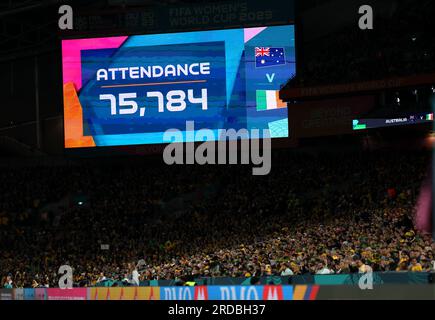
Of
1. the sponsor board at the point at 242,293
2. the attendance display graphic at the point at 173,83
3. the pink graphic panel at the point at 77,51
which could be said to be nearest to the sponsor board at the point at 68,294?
the sponsor board at the point at 242,293

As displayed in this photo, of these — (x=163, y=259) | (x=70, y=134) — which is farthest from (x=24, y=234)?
(x=163, y=259)

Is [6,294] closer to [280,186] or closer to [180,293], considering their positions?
[180,293]

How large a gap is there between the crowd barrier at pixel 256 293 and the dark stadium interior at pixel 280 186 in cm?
383

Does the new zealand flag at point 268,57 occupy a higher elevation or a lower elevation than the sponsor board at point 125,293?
higher

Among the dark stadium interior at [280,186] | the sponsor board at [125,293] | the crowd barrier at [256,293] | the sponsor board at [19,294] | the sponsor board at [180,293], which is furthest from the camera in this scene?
the dark stadium interior at [280,186]

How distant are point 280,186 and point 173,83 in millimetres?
7191

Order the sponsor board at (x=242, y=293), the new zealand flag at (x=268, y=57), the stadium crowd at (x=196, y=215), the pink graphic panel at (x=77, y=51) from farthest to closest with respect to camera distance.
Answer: the pink graphic panel at (x=77, y=51), the new zealand flag at (x=268, y=57), the stadium crowd at (x=196, y=215), the sponsor board at (x=242, y=293)

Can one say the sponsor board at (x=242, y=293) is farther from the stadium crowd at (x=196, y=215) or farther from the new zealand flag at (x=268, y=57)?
the new zealand flag at (x=268, y=57)

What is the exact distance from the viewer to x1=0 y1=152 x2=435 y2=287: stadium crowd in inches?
1182

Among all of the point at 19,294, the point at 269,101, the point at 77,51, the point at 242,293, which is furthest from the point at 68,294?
the point at 77,51

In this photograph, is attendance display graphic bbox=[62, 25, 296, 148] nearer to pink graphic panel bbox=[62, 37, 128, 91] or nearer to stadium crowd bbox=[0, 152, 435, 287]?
pink graphic panel bbox=[62, 37, 128, 91]

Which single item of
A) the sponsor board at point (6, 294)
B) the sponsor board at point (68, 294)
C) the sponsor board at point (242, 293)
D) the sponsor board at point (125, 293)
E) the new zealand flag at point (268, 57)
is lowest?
the sponsor board at point (6, 294)

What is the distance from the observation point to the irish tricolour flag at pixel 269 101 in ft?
125

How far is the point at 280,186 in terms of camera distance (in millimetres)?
39281
